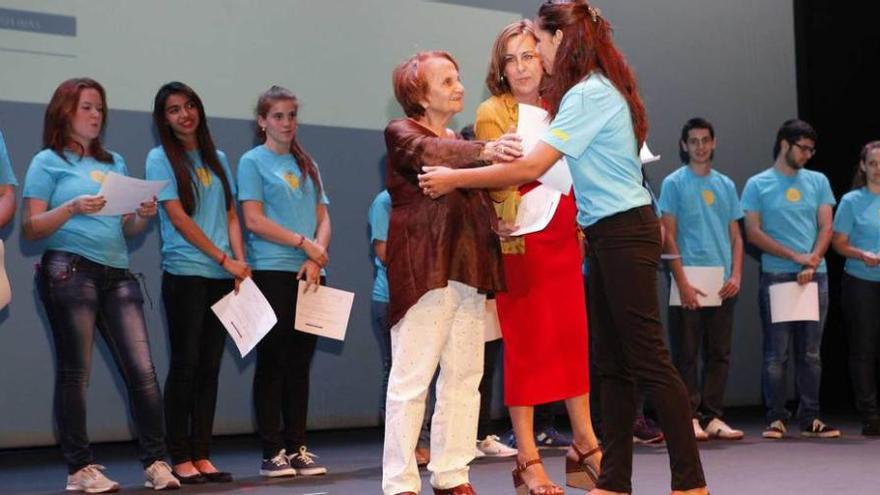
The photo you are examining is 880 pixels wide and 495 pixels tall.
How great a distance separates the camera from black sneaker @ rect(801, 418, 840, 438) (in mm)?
4941

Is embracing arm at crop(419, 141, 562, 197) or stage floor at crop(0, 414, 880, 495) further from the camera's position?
stage floor at crop(0, 414, 880, 495)

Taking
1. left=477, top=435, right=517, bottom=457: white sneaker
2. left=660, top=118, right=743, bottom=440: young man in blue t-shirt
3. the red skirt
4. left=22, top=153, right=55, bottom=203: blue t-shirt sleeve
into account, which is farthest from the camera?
left=660, top=118, right=743, bottom=440: young man in blue t-shirt

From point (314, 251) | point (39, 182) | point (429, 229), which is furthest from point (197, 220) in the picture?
point (429, 229)

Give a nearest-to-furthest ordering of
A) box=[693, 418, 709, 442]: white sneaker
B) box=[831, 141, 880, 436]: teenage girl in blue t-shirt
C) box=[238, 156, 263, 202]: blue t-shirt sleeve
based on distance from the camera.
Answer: box=[238, 156, 263, 202]: blue t-shirt sleeve, box=[693, 418, 709, 442]: white sneaker, box=[831, 141, 880, 436]: teenage girl in blue t-shirt

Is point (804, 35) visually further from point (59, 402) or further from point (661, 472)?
point (59, 402)

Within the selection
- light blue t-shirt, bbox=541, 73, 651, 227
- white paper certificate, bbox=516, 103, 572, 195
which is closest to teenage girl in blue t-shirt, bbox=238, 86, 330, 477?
white paper certificate, bbox=516, 103, 572, 195

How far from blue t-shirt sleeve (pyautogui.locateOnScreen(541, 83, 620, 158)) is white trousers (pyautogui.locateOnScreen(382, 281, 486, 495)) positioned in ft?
1.57

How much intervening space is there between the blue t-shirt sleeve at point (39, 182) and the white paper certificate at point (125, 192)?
0.18 metres

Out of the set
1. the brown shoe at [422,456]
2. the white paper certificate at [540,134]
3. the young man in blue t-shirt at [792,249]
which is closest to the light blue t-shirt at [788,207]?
the young man in blue t-shirt at [792,249]

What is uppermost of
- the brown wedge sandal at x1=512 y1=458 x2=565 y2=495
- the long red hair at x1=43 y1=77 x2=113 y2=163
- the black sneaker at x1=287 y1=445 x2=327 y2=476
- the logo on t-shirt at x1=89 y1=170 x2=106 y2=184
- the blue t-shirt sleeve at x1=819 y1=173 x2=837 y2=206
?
the long red hair at x1=43 y1=77 x2=113 y2=163

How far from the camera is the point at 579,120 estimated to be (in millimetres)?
2600

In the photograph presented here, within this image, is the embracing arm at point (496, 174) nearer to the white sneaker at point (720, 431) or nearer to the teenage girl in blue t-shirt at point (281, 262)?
the teenage girl in blue t-shirt at point (281, 262)

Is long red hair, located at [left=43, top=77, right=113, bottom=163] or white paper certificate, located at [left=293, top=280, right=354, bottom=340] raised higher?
long red hair, located at [left=43, top=77, right=113, bottom=163]

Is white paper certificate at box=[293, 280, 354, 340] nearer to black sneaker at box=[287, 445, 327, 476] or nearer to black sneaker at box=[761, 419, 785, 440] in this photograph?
black sneaker at box=[287, 445, 327, 476]
